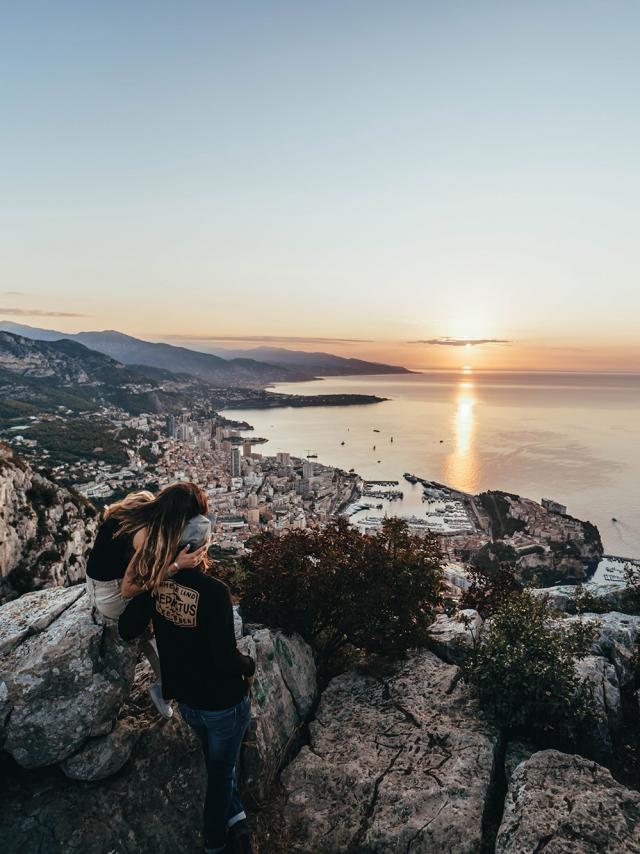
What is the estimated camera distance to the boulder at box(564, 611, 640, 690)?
5.23 meters

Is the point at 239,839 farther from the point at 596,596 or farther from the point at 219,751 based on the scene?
the point at 596,596

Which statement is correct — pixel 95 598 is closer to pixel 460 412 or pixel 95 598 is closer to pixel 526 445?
pixel 526 445

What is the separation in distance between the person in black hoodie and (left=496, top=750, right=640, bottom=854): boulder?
203cm

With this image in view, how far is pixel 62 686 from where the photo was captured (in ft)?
11.5

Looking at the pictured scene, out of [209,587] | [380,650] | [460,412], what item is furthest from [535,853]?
[460,412]

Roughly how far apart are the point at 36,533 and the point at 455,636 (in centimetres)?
1284

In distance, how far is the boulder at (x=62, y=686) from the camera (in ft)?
11.1

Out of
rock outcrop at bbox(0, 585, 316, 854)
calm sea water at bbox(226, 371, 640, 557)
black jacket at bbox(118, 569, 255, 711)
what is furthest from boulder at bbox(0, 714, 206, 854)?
calm sea water at bbox(226, 371, 640, 557)

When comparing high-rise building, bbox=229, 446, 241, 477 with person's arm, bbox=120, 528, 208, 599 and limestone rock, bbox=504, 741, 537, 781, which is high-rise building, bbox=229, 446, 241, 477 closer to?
limestone rock, bbox=504, 741, 537, 781

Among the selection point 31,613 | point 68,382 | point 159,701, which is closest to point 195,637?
point 159,701

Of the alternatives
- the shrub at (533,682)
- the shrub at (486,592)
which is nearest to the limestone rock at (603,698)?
the shrub at (533,682)

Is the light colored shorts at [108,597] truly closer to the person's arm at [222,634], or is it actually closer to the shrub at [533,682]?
the person's arm at [222,634]

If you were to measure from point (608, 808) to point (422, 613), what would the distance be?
2.38m

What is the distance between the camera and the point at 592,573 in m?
30.0
